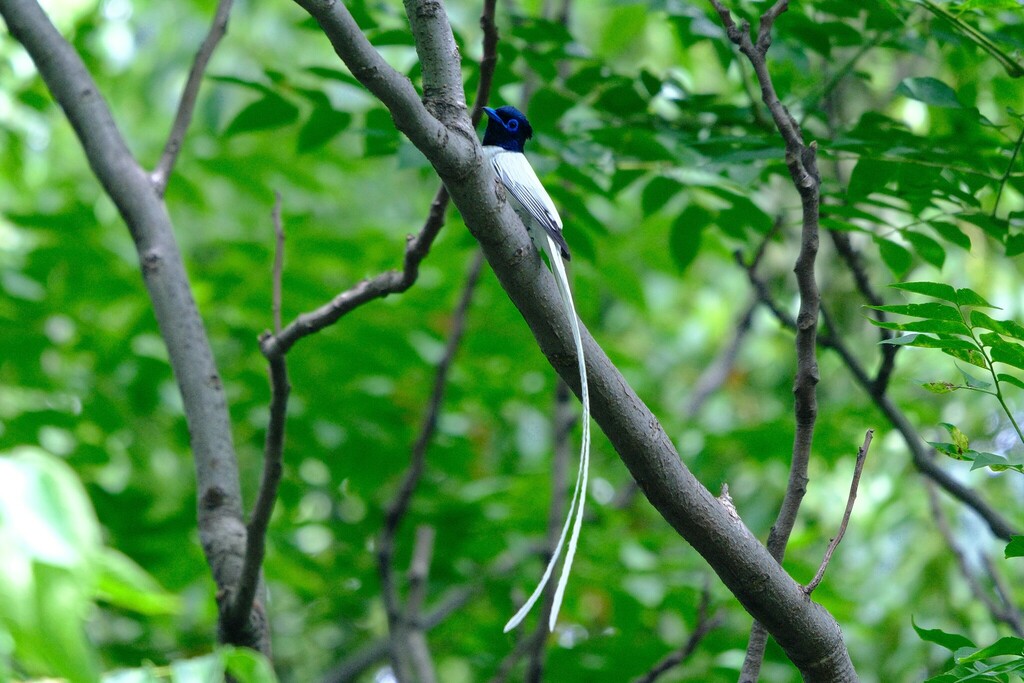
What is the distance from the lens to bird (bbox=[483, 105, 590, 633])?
209 centimetres

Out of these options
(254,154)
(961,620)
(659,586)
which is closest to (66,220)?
(254,154)

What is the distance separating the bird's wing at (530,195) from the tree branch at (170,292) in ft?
3.74

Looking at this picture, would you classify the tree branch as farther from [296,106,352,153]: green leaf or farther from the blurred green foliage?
[296,106,352,153]: green leaf

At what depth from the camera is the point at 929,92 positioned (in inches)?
111

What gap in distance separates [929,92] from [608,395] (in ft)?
4.85

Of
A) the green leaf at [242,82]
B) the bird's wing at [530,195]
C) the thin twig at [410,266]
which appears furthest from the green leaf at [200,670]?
the green leaf at [242,82]

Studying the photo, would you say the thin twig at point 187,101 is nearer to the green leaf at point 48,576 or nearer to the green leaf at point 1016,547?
the green leaf at point 48,576

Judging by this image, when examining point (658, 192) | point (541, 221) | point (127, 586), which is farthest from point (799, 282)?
point (127, 586)

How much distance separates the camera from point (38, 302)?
4.36 meters

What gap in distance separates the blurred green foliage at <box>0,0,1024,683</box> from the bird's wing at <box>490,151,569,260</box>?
60 cm

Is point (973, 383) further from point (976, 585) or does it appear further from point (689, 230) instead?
point (976, 585)

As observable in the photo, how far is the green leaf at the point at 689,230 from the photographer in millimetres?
3674

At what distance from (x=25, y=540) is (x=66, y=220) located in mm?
3532

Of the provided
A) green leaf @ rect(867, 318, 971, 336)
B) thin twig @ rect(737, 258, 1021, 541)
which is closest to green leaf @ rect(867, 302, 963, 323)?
green leaf @ rect(867, 318, 971, 336)
